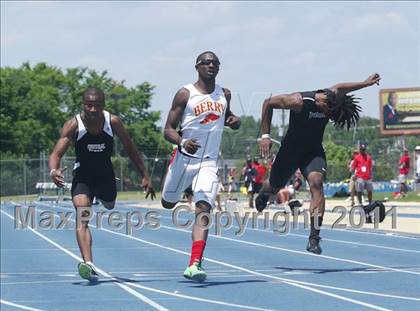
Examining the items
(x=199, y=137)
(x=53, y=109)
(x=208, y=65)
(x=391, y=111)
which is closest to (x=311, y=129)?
(x=199, y=137)

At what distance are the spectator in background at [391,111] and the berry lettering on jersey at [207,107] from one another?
4358 cm

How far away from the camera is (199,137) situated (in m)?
10.0

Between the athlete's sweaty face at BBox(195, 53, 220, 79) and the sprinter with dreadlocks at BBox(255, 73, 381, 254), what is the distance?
824 millimetres

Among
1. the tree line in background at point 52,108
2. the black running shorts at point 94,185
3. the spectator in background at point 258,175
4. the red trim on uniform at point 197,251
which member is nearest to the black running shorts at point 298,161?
the red trim on uniform at point 197,251

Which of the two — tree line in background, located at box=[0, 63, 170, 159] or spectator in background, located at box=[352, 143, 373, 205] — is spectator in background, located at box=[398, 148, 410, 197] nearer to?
spectator in background, located at box=[352, 143, 373, 205]

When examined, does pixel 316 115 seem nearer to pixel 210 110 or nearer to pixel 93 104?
pixel 210 110

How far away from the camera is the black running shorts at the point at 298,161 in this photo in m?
11.1

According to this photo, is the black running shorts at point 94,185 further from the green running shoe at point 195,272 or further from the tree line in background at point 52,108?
the tree line in background at point 52,108

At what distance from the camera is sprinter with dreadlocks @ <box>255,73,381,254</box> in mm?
10336

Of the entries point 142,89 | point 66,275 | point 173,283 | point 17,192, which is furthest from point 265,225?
point 142,89

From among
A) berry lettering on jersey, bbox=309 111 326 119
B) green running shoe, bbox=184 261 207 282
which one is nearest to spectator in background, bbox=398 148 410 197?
berry lettering on jersey, bbox=309 111 326 119

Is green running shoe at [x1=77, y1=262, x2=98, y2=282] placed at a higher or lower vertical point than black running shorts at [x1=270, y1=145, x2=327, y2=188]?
lower

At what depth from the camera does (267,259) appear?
14727 millimetres

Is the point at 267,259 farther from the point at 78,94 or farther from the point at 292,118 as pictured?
the point at 78,94
